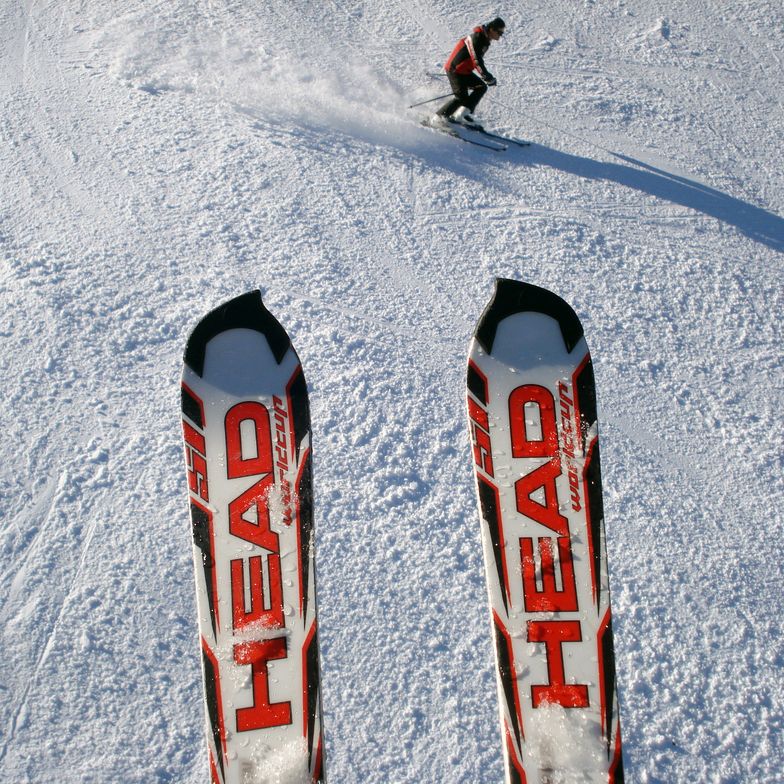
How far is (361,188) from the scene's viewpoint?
4.55 metres

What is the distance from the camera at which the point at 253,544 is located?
8.65ft

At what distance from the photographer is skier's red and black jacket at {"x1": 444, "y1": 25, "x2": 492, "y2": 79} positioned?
14.8 ft

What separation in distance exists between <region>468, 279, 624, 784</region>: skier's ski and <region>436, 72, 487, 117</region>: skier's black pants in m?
2.59

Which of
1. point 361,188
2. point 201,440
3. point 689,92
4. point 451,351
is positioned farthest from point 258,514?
point 689,92

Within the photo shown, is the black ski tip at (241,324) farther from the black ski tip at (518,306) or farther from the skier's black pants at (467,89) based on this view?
the skier's black pants at (467,89)

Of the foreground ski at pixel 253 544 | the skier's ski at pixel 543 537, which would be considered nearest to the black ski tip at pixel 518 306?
the skier's ski at pixel 543 537

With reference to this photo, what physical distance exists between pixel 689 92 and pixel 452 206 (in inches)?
111

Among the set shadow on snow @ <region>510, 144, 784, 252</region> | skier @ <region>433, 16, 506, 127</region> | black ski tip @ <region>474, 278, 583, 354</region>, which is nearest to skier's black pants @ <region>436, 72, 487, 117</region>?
skier @ <region>433, 16, 506, 127</region>

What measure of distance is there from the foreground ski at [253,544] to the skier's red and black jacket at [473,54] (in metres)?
2.94

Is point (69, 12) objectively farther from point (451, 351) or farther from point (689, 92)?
point (689, 92)

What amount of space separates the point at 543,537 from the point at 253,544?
4.36ft

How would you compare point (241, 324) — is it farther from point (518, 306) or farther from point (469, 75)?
point (469, 75)

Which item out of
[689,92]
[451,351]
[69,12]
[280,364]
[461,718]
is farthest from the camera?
[69,12]

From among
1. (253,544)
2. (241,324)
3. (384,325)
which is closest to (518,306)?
(384,325)
